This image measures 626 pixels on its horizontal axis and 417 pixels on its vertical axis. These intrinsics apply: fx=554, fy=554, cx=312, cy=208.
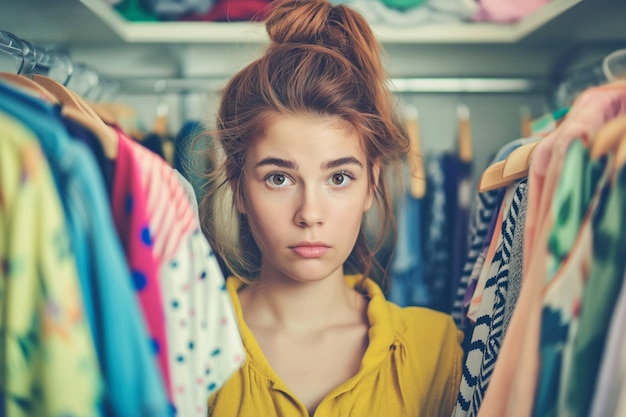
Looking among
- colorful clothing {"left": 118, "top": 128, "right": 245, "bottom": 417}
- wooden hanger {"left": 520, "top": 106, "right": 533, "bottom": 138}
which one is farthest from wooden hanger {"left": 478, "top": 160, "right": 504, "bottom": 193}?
wooden hanger {"left": 520, "top": 106, "right": 533, "bottom": 138}

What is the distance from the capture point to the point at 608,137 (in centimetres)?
51

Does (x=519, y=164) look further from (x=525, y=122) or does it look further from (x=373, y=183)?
(x=525, y=122)

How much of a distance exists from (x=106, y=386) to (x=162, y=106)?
121 centimetres

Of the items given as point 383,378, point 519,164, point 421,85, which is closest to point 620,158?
point 519,164

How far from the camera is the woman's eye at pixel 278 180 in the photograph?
0.78 metres

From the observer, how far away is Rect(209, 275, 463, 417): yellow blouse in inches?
31.3

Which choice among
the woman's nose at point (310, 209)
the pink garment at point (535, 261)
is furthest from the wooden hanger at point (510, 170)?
the woman's nose at point (310, 209)

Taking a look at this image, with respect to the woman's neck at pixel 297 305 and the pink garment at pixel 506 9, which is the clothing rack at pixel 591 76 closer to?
the pink garment at pixel 506 9

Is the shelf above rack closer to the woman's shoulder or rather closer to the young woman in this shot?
the young woman

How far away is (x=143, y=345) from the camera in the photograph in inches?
18.2

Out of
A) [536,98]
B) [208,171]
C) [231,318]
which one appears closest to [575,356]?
[231,318]

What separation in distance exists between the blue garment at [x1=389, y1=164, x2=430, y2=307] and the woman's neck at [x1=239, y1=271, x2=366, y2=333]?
1.40 ft

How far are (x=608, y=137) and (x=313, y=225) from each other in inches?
15.0

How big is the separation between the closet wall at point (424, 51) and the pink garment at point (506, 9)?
46 mm
